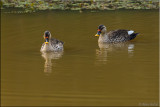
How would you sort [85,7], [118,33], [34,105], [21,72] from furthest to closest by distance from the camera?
[85,7] → [118,33] → [21,72] → [34,105]

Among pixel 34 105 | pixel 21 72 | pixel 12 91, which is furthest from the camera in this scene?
pixel 21 72

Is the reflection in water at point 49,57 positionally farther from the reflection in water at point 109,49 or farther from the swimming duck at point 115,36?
the swimming duck at point 115,36

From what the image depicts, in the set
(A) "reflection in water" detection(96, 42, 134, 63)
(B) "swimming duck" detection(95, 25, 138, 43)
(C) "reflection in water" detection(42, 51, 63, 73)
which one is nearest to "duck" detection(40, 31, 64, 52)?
(C) "reflection in water" detection(42, 51, 63, 73)

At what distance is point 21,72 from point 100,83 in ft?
7.53

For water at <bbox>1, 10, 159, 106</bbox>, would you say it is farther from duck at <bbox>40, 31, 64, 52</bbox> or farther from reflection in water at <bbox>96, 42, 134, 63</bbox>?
duck at <bbox>40, 31, 64, 52</bbox>

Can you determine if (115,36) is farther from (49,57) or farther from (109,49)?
(49,57)

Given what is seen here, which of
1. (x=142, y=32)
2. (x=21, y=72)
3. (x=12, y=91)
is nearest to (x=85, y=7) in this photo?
(x=142, y=32)

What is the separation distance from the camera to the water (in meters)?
8.64

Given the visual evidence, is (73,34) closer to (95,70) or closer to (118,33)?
(118,33)

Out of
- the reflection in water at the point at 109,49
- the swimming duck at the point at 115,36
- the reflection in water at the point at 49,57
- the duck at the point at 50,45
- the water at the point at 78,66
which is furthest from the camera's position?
the swimming duck at the point at 115,36

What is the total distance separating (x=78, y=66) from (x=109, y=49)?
3.25 meters

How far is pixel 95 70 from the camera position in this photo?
10.8m

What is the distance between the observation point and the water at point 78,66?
8641 millimetres

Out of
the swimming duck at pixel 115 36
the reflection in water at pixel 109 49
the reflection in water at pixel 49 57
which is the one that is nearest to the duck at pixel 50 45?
the reflection in water at pixel 49 57
